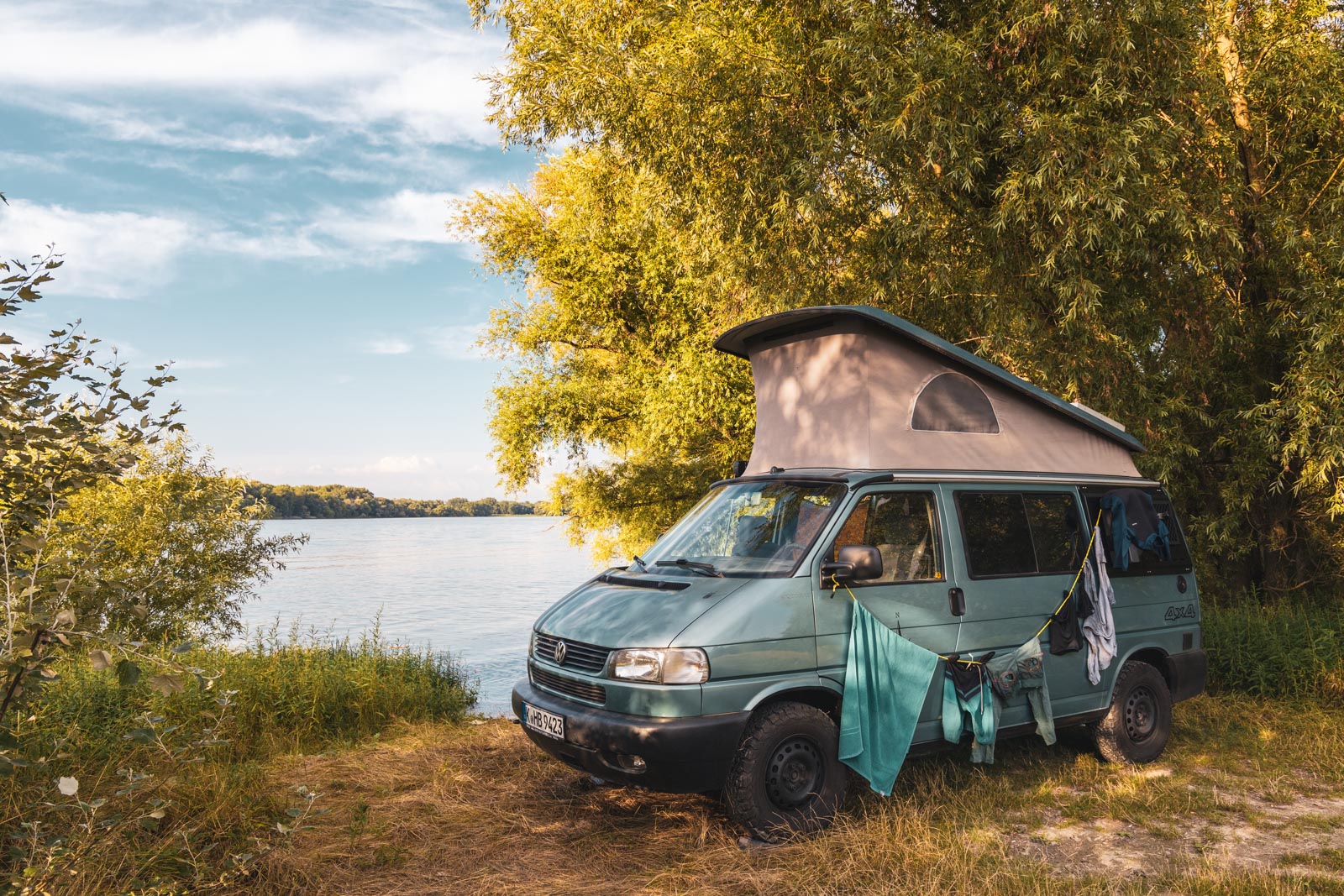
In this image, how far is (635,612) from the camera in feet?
17.8

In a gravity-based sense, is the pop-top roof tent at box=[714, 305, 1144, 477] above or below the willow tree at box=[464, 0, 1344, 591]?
below

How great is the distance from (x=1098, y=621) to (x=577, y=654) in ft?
12.3

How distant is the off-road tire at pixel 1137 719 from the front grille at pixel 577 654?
3988 millimetres

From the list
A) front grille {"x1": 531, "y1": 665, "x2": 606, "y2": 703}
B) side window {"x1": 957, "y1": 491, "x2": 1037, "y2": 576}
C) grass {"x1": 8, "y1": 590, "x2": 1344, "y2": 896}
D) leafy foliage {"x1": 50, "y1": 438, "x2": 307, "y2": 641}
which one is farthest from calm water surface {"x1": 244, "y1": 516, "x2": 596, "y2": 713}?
side window {"x1": 957, "y1": 491, "x2": 1037, "y2": 576}

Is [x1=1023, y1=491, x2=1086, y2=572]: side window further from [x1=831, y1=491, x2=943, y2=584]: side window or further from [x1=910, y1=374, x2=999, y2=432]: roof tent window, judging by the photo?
[x1=831, y1=491, x2=943, y2=584]: side window

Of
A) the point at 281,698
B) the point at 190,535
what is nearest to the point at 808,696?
the point at 281,698

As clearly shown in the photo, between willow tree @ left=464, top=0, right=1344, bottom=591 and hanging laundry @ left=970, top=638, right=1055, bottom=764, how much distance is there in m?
4.47

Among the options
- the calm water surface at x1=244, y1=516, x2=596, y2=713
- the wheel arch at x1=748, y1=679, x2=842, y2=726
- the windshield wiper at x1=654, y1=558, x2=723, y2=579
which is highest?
the windshield wiper at x1=654, y1=558, x2=723, y2=579

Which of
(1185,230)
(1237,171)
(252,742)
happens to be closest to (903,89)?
(1185,230)

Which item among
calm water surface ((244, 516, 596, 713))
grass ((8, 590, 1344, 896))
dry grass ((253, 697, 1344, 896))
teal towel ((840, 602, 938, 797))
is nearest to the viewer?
grass ((8, 590, 1344, 896))

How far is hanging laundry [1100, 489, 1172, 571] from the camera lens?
7074 millimetres

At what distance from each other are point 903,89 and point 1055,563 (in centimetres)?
556

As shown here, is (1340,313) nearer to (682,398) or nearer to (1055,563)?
(1055,563)

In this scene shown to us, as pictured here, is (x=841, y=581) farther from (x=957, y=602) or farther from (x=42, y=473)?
(x=42, y=473)
